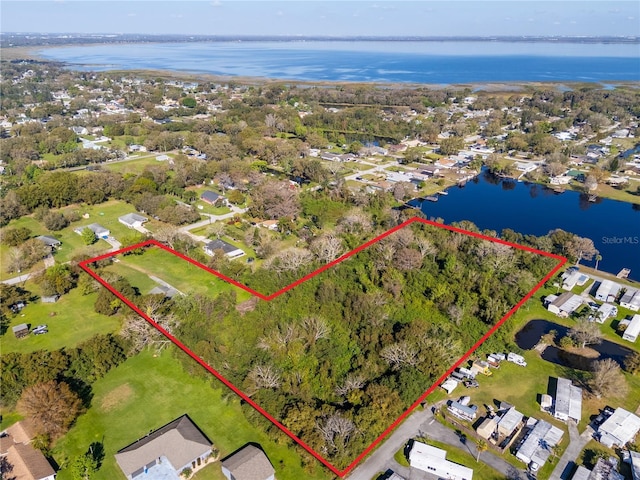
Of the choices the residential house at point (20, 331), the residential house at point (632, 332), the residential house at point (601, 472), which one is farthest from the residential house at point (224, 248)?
the residential house at point (632, 332)

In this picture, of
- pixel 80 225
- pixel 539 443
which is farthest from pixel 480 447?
pixel 80 225

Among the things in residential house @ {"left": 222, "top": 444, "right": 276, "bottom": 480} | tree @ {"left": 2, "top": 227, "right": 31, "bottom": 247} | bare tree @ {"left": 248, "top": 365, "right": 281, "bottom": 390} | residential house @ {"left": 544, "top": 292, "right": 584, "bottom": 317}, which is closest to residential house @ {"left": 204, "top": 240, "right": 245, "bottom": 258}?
tree @ {"left": 2, "top": 227, "right": 31, "bottom": 247}

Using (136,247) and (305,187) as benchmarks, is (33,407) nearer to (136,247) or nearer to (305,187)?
(136,247)

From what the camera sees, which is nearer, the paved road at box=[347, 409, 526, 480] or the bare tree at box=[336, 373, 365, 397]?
the paved road at box=[347, 409, 526, 480]

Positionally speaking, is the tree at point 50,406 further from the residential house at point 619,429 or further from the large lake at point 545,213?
the large lake at point 545,213

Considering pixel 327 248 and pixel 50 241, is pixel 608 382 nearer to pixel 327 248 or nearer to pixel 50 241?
pixel 327 248

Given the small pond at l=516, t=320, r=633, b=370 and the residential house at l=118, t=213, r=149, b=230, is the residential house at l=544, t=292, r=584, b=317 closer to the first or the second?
the small pond at l=516, t=320, r=633, b=370

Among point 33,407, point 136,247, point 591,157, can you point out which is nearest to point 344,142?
point 591,157
